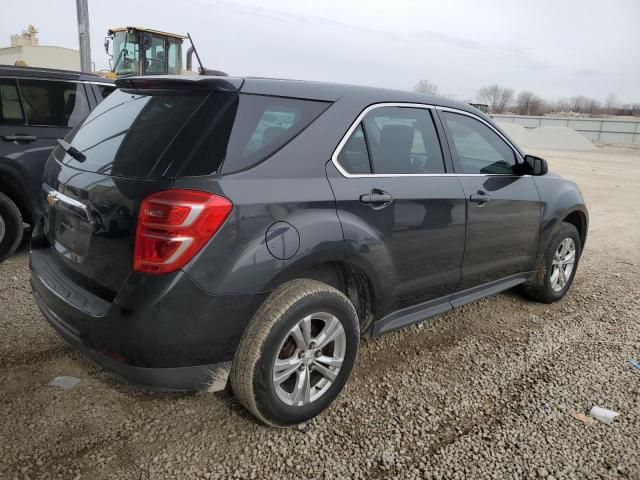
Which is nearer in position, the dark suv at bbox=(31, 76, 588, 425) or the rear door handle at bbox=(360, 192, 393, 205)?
the dark suv at bbox=(31, 76, 588, 425)

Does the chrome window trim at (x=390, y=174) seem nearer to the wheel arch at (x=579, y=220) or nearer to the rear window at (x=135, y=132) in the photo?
the rear window at (x=135, y=132)

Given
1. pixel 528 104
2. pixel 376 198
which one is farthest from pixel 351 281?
pixel 528 104

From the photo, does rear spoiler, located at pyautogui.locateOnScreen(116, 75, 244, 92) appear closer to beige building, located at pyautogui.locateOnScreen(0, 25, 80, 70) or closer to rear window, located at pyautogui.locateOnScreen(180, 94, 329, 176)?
rear window, located at pyautogui.locateOnScreen(180, 94, 329, 176)

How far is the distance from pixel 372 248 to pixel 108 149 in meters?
1.42

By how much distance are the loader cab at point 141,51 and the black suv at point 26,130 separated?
36.0 ft

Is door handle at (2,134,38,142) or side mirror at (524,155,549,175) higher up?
side mirror at (524,155,549,175)

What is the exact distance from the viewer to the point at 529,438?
260 cm

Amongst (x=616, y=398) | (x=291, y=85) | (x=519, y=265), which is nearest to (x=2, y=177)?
(x=291, y=85)

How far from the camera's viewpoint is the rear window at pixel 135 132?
2.27 meters

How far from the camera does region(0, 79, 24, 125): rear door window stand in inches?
184

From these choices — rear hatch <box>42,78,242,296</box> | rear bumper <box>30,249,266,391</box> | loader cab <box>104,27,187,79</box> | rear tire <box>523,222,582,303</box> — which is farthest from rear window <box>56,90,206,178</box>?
loader cab <box>104,27,187,79</box>

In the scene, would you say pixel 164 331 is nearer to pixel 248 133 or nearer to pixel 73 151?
pixel 248 133

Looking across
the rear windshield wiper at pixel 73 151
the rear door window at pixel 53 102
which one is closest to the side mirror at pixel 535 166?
the rear windshield wiper at pixel 73 151

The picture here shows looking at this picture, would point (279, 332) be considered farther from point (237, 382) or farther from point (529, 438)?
point (529, 438)
